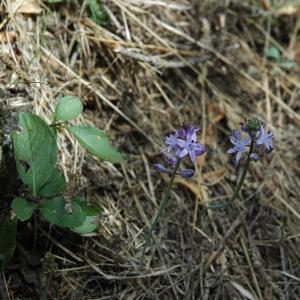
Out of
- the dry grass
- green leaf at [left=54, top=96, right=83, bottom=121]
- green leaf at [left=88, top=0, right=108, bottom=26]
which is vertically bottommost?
the dry grass

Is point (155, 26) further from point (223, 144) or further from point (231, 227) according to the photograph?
point (231, 227)

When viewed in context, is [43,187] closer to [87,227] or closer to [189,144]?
[87,227]

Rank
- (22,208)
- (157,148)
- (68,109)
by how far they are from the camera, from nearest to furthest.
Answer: (22,208), (68,109), (157,148)

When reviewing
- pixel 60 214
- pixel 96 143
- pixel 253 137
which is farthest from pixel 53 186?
pixel 253 137

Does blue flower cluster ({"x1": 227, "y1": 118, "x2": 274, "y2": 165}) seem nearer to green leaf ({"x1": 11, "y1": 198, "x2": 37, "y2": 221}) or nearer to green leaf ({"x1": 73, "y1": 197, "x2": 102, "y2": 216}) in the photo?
green leaf ({"x1": 73, "y1": 197, "x2": 102, "y2": 216})

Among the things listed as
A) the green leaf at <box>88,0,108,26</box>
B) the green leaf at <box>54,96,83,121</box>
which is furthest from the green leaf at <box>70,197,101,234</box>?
the green leaf at <box>88,0,108,26</box>
